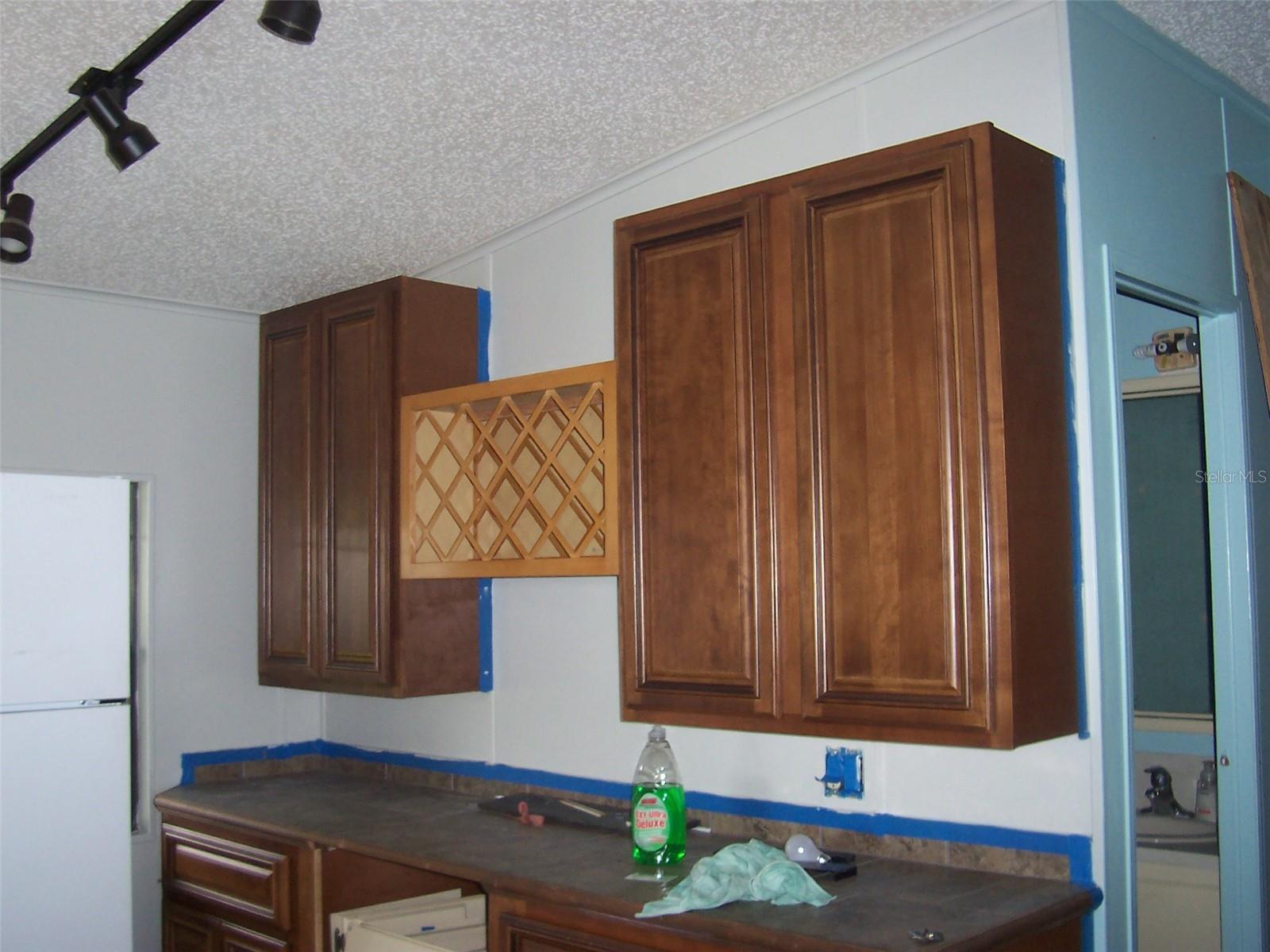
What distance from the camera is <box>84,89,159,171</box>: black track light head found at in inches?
83.9

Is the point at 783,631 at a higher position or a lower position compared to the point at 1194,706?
higher

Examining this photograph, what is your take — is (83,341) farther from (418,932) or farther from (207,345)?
(418,932)

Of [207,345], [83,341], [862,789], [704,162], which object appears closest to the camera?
[862,789]

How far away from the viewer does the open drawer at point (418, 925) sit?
2580 mm

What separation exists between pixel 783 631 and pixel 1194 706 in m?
1.63

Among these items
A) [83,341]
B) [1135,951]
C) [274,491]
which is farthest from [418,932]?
[83,341]

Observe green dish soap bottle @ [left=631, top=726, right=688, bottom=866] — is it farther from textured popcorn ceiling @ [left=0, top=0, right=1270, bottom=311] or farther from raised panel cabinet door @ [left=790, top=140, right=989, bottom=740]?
textured popcorn ceiling @ [left=0, top=0, right=1270, bottom=311]

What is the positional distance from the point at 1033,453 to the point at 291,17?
1.42 metres

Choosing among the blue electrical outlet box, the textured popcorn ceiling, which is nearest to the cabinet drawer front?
the blue electrical outlet box

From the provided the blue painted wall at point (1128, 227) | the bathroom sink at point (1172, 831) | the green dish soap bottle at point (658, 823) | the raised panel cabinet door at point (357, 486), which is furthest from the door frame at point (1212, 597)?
the raised panel cabinet door at point (357, 486)

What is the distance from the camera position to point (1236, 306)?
8.62ft

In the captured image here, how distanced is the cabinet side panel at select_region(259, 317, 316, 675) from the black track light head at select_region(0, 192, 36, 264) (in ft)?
3.79

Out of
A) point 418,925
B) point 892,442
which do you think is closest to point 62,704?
point 418,925

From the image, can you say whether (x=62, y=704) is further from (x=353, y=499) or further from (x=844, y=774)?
(x=844, y=774)
